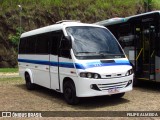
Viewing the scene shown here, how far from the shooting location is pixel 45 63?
35.3ft

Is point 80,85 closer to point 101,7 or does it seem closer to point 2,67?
point 2,67

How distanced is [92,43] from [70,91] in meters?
1.65

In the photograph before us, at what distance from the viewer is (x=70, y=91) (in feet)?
29.8

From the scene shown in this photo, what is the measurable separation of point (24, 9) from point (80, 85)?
2076cm

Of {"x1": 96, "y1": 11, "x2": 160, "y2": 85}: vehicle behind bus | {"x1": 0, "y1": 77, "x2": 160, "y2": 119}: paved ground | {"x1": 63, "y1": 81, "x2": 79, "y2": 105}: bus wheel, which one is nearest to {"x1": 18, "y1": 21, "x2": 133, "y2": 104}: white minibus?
{"x1": 63, "y1": 81, "x2": 79, "y2": 105}: bus wheel

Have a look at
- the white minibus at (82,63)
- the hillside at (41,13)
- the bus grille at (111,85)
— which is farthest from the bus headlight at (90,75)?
the hillside at (41,13)

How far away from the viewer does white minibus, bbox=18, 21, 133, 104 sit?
337 inches

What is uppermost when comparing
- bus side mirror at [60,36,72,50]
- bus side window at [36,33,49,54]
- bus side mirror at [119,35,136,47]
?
bus side mirror at [60,36,72,50]

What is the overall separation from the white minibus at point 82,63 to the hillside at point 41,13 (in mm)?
16056

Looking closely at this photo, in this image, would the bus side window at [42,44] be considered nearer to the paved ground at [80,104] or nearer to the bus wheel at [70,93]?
the paved ground at [80,104]

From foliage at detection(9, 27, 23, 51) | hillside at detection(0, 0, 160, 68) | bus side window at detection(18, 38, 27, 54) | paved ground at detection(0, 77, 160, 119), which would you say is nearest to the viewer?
paved ground at detection(0, 77, 160, 119)

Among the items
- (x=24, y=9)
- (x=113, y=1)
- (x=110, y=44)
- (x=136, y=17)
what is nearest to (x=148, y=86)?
(x=136, y=17)

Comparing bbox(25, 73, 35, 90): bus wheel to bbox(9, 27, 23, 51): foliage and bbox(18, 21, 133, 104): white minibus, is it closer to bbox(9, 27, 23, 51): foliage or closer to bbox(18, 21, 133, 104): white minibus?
bbox(18, 21, 133, 104): white minibus

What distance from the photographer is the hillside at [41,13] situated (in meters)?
26.5
